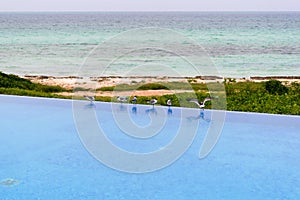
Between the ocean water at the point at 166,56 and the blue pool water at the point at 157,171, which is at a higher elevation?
the ocean water at the point at 166,56

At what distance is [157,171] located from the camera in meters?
4.31

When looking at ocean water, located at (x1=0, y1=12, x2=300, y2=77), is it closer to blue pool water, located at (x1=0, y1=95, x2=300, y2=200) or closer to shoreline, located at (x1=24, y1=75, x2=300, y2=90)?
shoreline, located at (x1=24, y1=75, x2=300, y2=90)

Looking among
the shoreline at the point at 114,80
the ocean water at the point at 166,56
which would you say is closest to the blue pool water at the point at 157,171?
the shoreline at the point at 114,80

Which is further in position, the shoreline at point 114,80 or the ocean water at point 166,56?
the ocean water at point 166,56

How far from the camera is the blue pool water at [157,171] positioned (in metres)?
3.76

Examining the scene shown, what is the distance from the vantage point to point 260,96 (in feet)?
26.0

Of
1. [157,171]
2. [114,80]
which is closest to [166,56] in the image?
[114,80]

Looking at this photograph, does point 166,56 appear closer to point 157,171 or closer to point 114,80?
point 114,80

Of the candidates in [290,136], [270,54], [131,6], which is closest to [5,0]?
[131,6]

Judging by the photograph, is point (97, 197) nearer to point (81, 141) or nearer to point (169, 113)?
point (81, 141)

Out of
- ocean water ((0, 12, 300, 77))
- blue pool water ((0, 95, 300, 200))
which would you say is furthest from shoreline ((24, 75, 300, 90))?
blue pool water ((0, 95, 300, 200))

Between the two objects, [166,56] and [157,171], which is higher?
[166,56]

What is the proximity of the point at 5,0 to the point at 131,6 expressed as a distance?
29.7ft

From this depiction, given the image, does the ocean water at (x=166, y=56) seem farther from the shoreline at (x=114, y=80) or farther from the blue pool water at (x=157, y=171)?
the blue pool water at (x=157, y=171)
